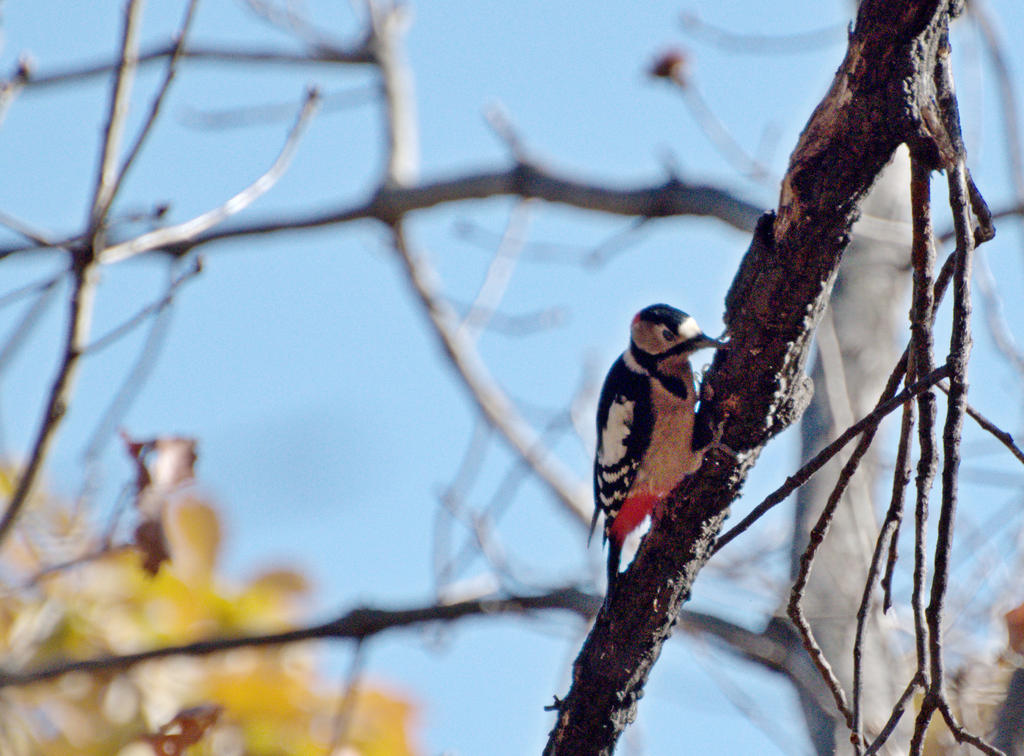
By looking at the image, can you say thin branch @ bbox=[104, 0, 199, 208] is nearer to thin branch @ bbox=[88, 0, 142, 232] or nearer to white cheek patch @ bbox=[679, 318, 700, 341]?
thin branch @ bbox=[88, 0, 142, 232]

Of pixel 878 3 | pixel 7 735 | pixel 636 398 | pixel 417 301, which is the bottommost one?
pixel 7 735

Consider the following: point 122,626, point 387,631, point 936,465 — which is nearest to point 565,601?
point 387,631

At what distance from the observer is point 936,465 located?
1.98 m

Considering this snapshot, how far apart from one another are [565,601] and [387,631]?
3.36ft

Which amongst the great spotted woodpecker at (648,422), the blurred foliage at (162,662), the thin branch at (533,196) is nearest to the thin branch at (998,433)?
the great spotted woodpecker at (648,422)

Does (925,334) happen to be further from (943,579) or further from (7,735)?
(7,735)

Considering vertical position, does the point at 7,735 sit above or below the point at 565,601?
below

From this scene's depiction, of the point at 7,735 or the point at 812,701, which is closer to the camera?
the point at 7,735

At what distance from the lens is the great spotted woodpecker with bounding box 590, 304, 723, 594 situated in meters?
3.94

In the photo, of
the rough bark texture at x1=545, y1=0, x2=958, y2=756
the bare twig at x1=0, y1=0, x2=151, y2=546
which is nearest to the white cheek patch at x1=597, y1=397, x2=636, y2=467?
the rough bark texture at x1=545, y1=0, x2=958, y2=756

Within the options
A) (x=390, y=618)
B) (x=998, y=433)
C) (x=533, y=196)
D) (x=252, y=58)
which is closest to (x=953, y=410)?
(x=998, y=433)

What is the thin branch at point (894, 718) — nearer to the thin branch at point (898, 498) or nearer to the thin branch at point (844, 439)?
the thin branch at point (898, 498)

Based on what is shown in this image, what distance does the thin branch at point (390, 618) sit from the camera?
5109 millimetres

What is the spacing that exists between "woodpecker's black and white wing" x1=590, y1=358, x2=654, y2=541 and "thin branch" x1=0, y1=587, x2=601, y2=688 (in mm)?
1078
